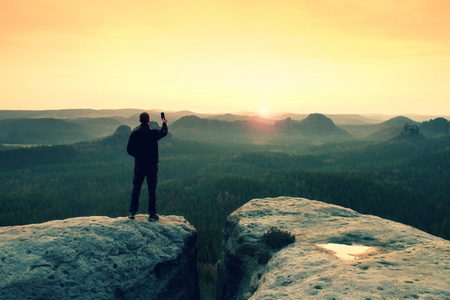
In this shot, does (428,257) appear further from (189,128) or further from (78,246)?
(189,128)

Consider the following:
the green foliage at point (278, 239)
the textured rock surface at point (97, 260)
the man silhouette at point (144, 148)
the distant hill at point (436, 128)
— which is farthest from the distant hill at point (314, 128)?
the textured rock surface at point (97, 260)

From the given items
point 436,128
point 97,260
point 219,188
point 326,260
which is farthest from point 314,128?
point 97,260

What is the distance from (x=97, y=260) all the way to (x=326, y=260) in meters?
7.35

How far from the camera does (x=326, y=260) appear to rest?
895 centimetres

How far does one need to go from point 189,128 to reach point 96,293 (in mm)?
183217

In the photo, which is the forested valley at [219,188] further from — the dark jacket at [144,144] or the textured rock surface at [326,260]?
the dark jacket at [144,144]

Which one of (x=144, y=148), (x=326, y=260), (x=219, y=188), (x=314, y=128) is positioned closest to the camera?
(x=326, y=260)

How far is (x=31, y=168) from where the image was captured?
71375mm

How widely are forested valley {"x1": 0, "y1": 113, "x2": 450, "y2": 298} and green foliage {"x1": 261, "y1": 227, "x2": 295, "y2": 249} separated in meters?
6.59

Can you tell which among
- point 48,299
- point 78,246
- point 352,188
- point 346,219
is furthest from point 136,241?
point 352,188

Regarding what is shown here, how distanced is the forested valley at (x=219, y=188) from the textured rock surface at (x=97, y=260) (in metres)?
5.11

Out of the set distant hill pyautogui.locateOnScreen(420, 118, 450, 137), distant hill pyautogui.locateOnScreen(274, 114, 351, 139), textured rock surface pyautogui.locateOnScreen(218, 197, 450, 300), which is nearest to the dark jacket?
textured rock surface pyautogui.locateOnScreen(218, 197, 450, 300)

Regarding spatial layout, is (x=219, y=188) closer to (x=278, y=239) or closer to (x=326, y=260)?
(x=278, y=239)

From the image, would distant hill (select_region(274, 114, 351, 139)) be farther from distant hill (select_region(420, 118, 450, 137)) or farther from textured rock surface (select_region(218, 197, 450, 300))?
textured rock surface (select_region(218, 197, 450, 300))
